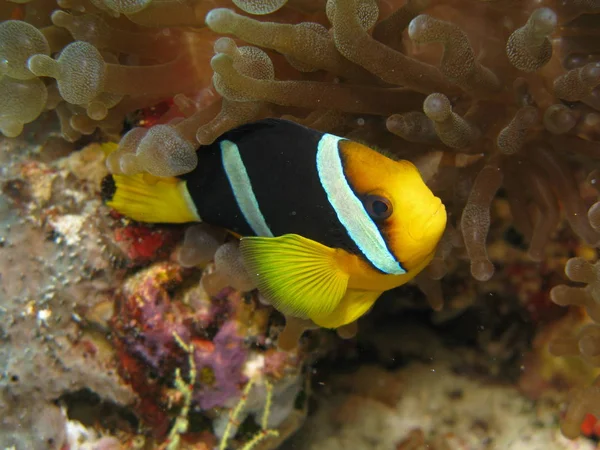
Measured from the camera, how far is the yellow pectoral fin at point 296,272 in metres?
1.16

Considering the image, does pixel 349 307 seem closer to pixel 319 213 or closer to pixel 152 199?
pixel 319 213

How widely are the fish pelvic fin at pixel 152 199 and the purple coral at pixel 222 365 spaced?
36 centimetres

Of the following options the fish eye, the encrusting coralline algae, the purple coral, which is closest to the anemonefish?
the fish eye

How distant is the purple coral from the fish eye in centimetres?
66

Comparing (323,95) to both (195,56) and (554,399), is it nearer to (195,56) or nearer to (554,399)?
(195,56)

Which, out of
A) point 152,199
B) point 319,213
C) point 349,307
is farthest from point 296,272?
point 152,199

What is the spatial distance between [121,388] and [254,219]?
2.29 feet

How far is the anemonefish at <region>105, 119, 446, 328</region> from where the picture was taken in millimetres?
1094

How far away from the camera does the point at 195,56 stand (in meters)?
1.48

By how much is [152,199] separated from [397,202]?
73 centimetres

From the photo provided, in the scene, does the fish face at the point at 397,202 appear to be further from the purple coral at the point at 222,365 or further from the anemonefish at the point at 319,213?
the purple coral at the point at 222,365

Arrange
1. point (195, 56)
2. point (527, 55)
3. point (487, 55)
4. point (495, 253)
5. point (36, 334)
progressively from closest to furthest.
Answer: point (527, 55)
point (487, 55)
point (195, 56)
point (36, 334)
point (495, 253)

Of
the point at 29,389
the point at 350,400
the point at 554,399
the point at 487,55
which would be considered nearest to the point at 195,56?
the point at 487,55

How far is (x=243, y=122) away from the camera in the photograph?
131 cm
